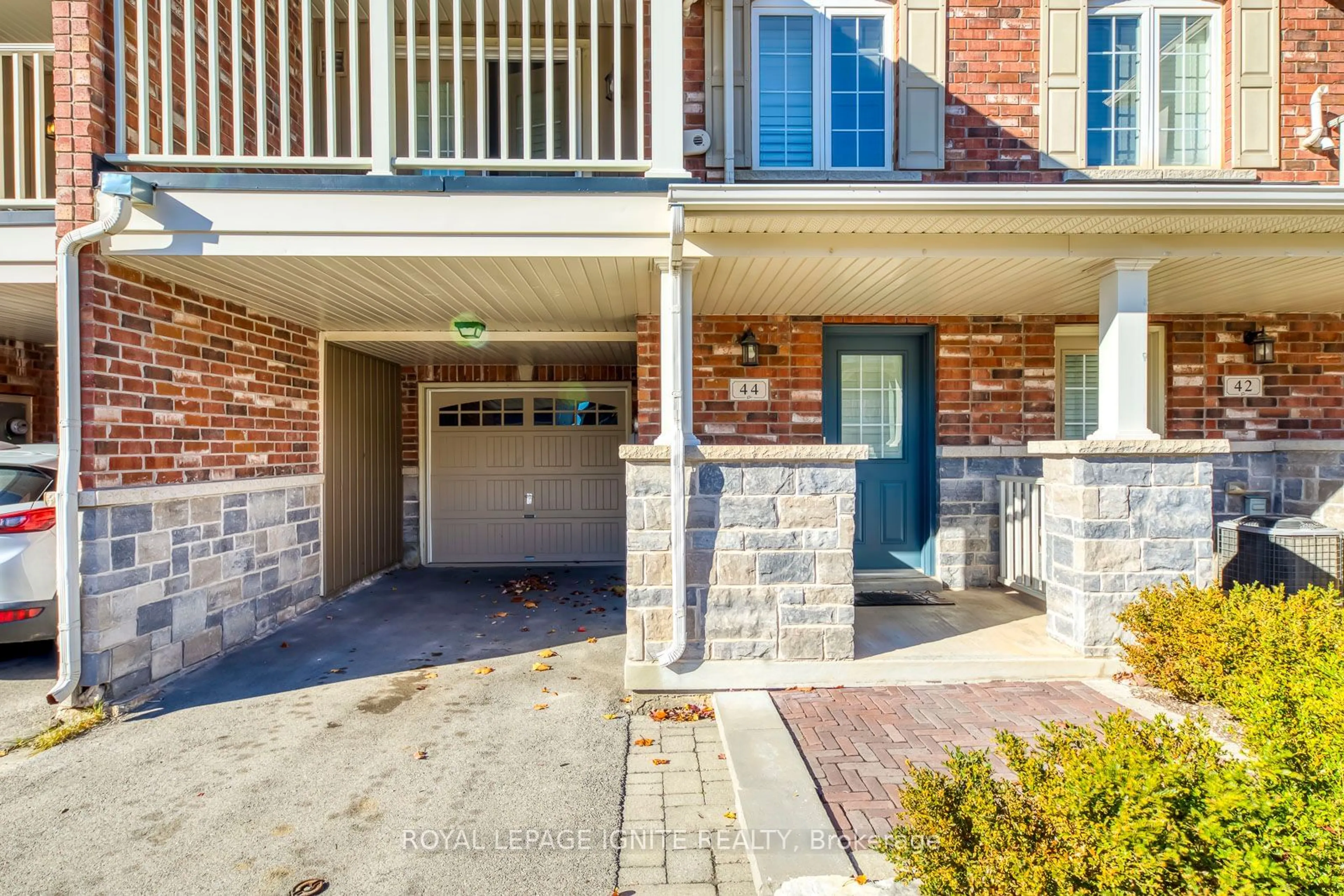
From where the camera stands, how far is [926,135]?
514 cm

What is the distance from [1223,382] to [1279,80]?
2.41 m

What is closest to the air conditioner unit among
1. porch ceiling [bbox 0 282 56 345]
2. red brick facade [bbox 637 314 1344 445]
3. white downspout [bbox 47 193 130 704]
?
red brick facade [bbox 637 314 1344 445]

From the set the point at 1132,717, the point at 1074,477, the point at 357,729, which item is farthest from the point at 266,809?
the point at 1074,477

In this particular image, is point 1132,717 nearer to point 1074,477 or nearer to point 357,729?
point 1074,477

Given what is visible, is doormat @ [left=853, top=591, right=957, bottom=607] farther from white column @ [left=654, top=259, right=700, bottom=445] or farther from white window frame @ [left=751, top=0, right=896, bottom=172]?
white window frame @ [left=751, top=0, right=896, bottom=172]

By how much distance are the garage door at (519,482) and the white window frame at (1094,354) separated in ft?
13.7

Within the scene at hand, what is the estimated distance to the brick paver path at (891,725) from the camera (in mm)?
2547

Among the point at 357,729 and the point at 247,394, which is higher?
the point at 247,394

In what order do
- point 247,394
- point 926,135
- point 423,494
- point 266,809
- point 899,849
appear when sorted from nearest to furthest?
point 899,849
point 266,809
point 247,394
point 926,135
point 423,494

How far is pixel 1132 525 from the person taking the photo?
376cm

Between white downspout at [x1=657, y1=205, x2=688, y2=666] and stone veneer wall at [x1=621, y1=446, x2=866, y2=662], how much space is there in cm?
7

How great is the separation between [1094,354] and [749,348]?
307 cm

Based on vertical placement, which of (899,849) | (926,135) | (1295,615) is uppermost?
(926,135)

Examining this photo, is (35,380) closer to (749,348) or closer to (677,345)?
(677,345)
